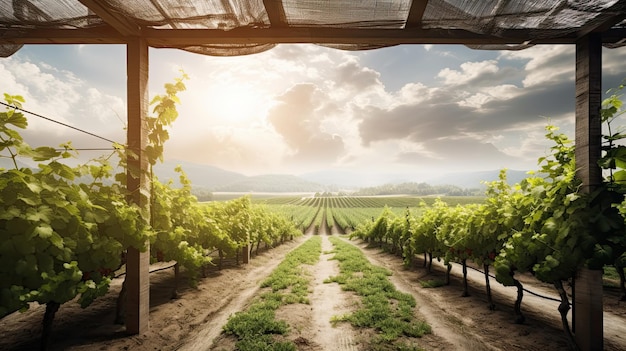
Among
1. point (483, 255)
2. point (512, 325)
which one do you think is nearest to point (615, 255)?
point (512, 325)

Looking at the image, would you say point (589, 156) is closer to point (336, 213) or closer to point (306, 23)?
point (306, 23)

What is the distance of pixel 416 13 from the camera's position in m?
3.38

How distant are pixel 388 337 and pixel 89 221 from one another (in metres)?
4.98

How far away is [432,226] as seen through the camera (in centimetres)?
1009

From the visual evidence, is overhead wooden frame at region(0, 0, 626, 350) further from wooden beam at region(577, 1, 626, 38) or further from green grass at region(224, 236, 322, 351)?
green grass at region(224, 236, 322, 351)

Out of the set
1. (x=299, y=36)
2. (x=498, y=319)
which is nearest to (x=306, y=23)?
(x=299, y=36)

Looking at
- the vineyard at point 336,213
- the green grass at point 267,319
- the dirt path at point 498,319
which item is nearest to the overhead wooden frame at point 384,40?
the dirt path at point 498,319

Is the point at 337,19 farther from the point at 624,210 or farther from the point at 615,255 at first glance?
the point at 624,210

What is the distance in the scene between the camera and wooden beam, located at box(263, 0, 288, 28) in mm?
3217

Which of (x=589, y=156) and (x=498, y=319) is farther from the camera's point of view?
(x=498, y=319)

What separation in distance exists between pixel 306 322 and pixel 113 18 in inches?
240

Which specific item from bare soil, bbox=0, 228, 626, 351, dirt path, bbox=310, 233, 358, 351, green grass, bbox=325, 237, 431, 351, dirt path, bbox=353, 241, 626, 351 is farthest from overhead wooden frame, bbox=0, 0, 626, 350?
dirt path, bbox=310, 233, 358, 351

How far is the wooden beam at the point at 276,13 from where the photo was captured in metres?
3.22

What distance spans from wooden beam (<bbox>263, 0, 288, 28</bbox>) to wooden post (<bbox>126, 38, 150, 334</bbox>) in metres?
2.17
